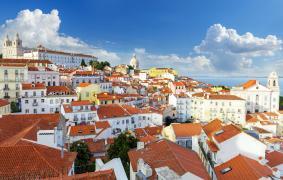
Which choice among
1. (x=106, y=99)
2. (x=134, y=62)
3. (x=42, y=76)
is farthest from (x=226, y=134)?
(x=134, y=62)

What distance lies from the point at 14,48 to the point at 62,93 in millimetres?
67660

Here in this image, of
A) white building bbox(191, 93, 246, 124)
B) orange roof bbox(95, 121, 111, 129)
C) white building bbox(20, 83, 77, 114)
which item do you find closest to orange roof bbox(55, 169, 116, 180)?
orange roof bbox(95, 121, 111, 129)

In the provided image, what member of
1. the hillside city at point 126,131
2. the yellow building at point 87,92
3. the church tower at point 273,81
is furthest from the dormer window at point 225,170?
the church tower at point 273,81

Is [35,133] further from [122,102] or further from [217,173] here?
[122,102]

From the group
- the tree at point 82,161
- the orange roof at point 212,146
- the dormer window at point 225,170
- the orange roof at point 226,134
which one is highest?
the orange roof at point 226,134

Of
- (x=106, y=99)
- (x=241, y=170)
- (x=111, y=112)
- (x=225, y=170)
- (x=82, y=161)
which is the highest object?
(x=106, y=99)

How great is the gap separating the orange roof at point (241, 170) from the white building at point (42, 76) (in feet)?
151

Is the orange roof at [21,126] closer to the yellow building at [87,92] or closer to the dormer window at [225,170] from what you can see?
the dormer window at [225,170]

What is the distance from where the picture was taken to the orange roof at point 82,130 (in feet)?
116

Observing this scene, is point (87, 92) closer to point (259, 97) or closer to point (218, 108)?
point (218, 108)

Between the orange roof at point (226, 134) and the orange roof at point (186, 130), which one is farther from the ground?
the orange roof at point (226, 134)

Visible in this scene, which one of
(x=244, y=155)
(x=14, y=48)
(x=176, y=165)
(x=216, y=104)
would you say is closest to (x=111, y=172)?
(x=176, y=165)

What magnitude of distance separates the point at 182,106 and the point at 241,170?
44.7 m

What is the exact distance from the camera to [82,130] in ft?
119
